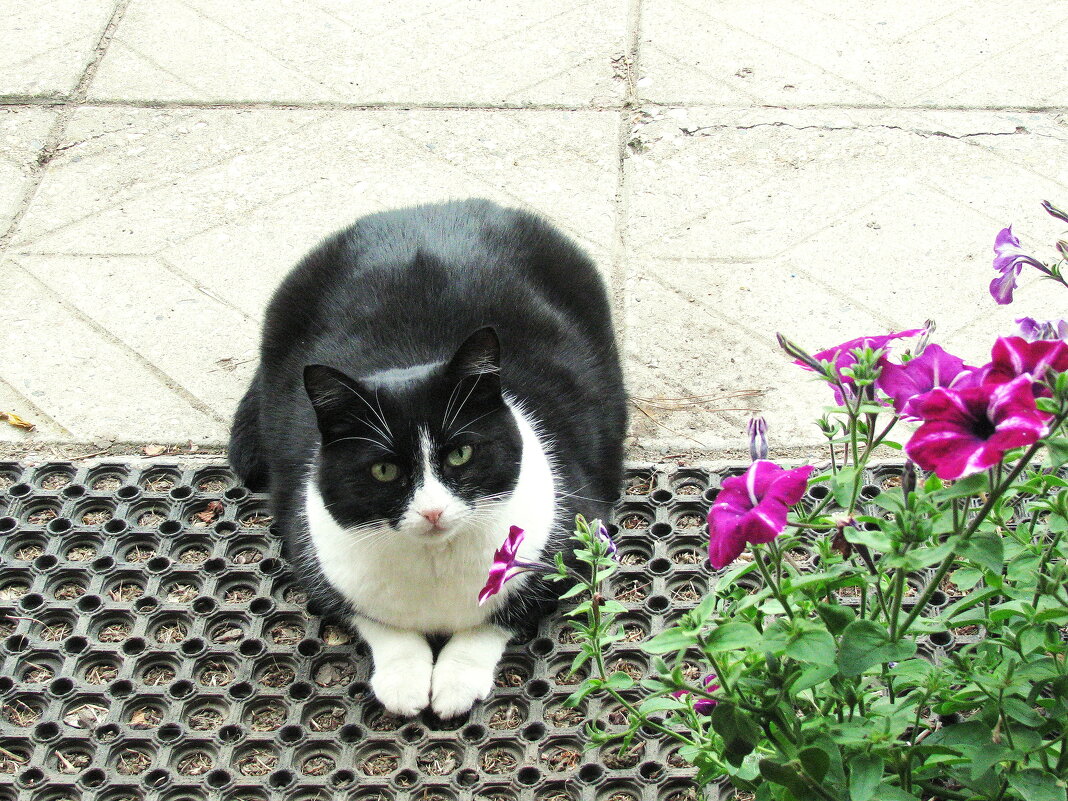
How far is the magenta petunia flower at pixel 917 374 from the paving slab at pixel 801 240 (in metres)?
1.28

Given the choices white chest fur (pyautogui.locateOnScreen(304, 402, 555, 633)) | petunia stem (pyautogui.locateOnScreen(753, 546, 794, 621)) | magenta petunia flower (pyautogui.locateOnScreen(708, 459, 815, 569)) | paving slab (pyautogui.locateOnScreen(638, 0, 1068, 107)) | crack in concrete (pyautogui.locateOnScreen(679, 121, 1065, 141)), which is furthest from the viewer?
paving slab (pyautogui.locateOnScreen(638, 0, 1068, 107))

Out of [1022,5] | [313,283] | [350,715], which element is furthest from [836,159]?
[350,715]

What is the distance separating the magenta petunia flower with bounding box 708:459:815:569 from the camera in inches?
46.4

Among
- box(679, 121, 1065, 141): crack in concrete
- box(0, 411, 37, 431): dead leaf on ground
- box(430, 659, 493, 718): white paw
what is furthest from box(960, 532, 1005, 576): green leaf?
box(679, 121, 1065, 141): crack in concrete

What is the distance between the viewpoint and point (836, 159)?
3.41 m

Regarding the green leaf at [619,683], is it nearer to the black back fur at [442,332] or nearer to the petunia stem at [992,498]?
the petunia stem at [992,498]

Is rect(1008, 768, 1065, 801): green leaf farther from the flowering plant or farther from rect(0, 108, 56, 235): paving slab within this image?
rect(0, 108, 56, 235): paving slab

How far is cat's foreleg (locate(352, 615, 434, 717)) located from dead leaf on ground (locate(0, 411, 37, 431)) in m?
1.03

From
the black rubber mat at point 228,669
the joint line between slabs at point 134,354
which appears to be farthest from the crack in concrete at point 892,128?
the joint line between slabs at point 134,354

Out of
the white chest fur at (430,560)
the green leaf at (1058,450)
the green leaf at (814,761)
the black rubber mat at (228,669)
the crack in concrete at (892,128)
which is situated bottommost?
the black rubber mat at (228,669)

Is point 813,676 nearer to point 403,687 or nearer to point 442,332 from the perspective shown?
point 403,687

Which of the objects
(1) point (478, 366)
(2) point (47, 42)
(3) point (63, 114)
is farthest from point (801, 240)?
(2) point (47, 42)

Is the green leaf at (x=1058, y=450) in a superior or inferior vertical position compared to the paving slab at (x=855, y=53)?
superior

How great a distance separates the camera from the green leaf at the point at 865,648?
1.26m
